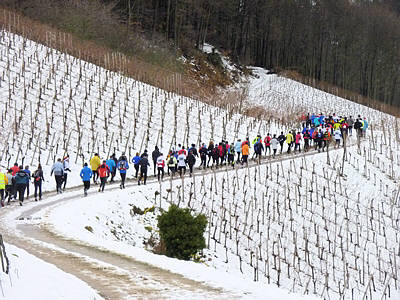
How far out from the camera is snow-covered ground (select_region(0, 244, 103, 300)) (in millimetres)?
7520

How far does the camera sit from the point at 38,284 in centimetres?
806

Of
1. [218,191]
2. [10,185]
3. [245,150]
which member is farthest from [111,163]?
[245,150]

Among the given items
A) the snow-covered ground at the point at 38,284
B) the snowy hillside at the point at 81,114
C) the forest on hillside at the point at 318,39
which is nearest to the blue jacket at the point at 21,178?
the snowy hillside at the point at 81,114

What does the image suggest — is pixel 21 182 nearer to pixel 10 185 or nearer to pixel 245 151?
pixel 10 185

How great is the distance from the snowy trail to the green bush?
A: 2571 millimetres

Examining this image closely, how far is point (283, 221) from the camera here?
22.4 metres

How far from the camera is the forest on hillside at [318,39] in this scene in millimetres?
76625

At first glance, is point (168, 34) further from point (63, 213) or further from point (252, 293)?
point (252, 293)

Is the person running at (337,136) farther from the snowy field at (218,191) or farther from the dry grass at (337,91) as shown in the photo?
the dry grass at (337,91)

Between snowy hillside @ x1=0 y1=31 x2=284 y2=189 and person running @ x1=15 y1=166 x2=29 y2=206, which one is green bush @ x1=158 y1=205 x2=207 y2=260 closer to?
person running @ x1=15 y1=166 x2=29 y2=206

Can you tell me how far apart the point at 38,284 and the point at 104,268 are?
244cm

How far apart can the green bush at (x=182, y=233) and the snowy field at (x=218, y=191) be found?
4.62ft

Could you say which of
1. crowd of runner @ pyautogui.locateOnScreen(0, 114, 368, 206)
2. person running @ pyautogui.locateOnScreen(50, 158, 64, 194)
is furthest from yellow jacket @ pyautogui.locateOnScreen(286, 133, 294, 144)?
person running @ pyautogui.locateOnScreen(50, 158, 64, 194)

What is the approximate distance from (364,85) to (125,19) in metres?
40.4
